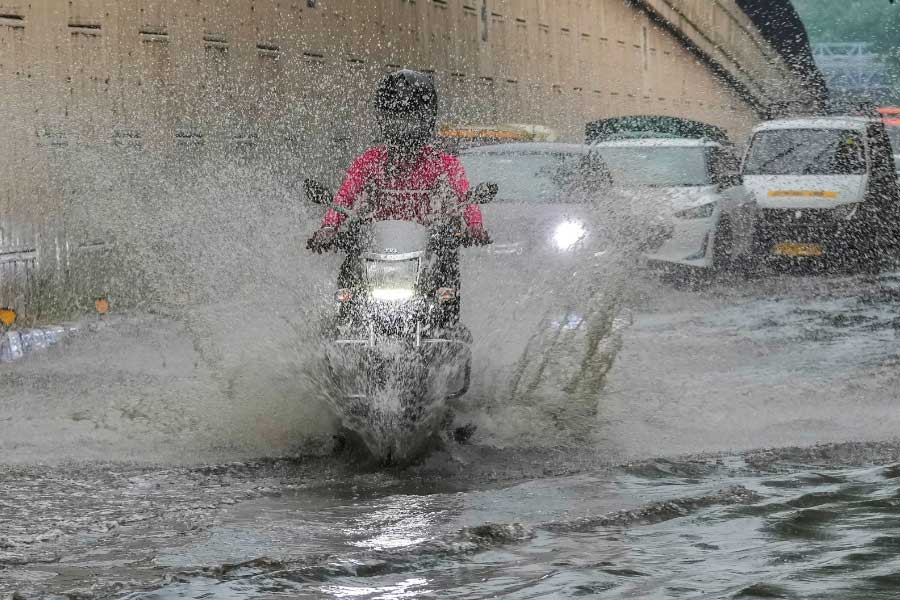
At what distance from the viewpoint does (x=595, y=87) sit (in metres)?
32.9

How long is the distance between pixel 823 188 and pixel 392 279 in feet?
43.2

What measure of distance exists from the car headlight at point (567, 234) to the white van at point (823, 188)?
175 inches

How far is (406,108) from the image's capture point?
7.71 m

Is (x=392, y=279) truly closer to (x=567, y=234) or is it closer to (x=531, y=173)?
(x=567, y=234)

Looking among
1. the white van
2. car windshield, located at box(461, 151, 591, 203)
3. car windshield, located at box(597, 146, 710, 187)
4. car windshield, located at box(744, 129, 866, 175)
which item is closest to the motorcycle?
car windshield, located at box(461, 151, 591, 203)

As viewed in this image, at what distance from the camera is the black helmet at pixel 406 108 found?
7637 millimetres

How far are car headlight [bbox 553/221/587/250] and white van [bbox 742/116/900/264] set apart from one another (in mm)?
4445

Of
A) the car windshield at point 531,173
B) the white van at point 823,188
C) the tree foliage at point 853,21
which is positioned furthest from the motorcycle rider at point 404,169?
the tree foliage at point 853,21

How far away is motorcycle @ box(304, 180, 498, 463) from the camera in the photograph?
23.2 ft

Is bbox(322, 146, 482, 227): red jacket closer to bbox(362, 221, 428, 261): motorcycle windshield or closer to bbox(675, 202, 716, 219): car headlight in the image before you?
bbox(362, 221, 428, 261): motorcycle windshield

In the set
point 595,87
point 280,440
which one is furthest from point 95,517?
point 595,87

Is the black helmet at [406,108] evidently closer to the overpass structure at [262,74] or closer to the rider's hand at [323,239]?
the rider's hand at [323,239]

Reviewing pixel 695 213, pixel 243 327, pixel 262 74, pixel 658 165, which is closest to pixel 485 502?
pixel 243 327

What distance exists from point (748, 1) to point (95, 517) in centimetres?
4317
